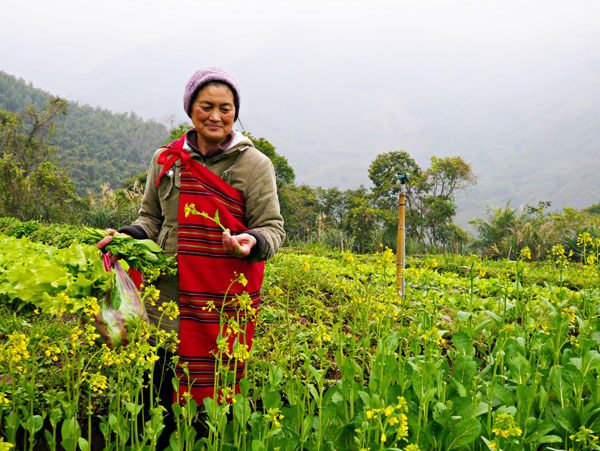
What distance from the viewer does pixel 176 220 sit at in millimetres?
1861

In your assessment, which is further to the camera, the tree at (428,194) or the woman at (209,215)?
the tree at (428,194)

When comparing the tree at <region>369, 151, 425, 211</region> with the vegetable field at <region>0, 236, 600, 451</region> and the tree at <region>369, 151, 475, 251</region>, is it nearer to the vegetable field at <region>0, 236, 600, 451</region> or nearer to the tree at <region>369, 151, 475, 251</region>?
the tree at <region>369, 151, 475, 251</region>

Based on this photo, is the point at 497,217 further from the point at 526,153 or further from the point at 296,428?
the point at 526,153

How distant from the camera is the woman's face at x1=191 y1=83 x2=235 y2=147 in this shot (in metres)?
1.76

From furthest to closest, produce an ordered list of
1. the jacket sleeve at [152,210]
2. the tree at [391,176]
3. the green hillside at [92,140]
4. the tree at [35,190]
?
the green hillside at [92,140] → the tree at [391,176] → the tree at [35,190] → the jacket sleeve at [152,210]

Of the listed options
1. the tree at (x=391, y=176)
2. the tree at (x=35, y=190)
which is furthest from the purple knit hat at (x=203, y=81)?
the tree at (x=391, y=176)

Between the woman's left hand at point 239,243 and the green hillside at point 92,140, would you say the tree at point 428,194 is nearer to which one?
the woman's left hand at point 239,243

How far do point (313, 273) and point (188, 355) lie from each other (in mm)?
3367

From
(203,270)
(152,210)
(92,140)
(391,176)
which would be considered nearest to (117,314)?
(203,270)

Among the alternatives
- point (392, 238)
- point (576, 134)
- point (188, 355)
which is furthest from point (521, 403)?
point (576, 134)

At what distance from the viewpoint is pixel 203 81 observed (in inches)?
68.9

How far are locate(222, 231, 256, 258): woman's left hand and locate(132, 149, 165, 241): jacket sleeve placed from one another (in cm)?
59

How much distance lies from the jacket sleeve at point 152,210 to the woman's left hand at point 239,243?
594 mm

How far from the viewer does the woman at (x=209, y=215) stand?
68.1 inches
